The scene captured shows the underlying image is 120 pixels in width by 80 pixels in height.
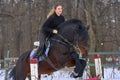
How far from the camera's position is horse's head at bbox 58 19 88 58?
326 inches

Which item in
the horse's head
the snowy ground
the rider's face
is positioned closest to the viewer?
the horse's head

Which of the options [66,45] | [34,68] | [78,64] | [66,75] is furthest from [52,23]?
[66,75]

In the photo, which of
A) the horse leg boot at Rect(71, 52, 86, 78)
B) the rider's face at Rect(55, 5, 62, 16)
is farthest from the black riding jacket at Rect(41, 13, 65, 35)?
the horse leg boot at Rect(71, 52, 86, 78)

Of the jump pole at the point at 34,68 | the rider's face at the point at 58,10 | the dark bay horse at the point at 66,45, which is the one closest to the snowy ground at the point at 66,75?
the dark bay horse at the point at 66,45

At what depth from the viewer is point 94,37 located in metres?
17.5

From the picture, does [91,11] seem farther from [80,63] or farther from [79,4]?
[80,63]

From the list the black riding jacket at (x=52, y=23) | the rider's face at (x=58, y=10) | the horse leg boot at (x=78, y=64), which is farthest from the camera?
the black riding jacket at (x=52, y=23)

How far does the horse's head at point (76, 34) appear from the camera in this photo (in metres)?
8.27

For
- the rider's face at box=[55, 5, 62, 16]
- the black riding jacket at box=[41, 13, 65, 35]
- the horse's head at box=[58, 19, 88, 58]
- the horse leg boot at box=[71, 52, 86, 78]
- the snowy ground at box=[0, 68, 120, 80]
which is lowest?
the snowy ground at box=[0, 68, 120, 80]

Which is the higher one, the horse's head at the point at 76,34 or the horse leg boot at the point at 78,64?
the horse's head at the point at 76,34

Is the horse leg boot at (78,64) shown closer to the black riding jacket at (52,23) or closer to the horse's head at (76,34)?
the horse's head at (76,34)

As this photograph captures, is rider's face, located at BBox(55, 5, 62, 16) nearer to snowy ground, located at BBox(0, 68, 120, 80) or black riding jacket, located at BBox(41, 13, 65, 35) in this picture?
black riding jacket, located at BBox(41, 13, 65, 35)

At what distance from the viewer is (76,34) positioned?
8.35m

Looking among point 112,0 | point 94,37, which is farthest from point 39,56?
point 112,0
